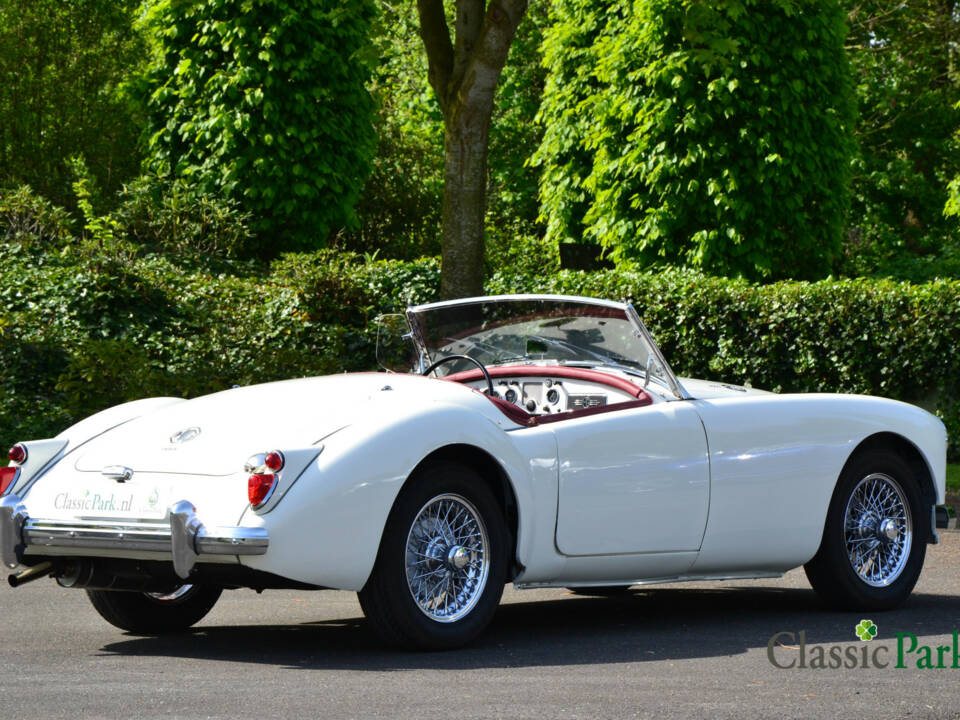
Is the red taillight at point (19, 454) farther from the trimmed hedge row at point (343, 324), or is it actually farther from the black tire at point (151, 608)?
the trimmed hedge row at point (343, 324)

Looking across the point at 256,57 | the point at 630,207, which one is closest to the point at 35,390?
the point at 256,57

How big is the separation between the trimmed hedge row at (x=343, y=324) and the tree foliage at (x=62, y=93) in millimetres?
12977

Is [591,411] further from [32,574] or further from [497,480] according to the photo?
[32,574]

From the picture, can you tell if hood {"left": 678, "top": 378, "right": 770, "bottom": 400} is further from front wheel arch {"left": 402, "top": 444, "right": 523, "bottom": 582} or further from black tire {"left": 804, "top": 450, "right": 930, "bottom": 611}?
front wheel arch {"left": 402, "top": 444, "right": 523, "bottom": 582}

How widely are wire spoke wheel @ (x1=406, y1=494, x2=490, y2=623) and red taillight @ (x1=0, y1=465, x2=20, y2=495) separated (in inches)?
74.5

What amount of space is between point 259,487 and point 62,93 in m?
26.0

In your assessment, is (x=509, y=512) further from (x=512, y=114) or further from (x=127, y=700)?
(x=512, y=114)

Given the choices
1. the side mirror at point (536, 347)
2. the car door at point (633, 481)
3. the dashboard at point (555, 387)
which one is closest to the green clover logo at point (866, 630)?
the car door at point (633, 481)

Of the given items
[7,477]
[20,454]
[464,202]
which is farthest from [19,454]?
[464,202]

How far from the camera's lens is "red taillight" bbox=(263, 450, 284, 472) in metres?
5.86

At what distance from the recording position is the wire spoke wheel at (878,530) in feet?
25.4

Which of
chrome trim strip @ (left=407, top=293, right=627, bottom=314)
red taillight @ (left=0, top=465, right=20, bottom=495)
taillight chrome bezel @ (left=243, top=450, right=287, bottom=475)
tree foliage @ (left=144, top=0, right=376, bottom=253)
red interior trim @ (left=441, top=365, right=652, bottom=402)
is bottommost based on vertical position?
red taillight @ (left=0, top=465, right=20, bottom=495)

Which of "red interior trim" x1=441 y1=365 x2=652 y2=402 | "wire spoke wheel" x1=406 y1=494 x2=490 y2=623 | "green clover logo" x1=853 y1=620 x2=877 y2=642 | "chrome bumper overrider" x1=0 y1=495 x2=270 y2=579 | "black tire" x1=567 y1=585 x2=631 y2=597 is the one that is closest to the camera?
"chrome bumper overrider" x1=0 y1=495 x2=270 y2=579

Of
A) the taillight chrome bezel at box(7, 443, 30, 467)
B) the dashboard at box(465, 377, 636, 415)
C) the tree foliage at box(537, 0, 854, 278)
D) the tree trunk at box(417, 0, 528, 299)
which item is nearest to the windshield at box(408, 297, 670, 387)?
the dashboard at box(465, 377, 636, 415)
